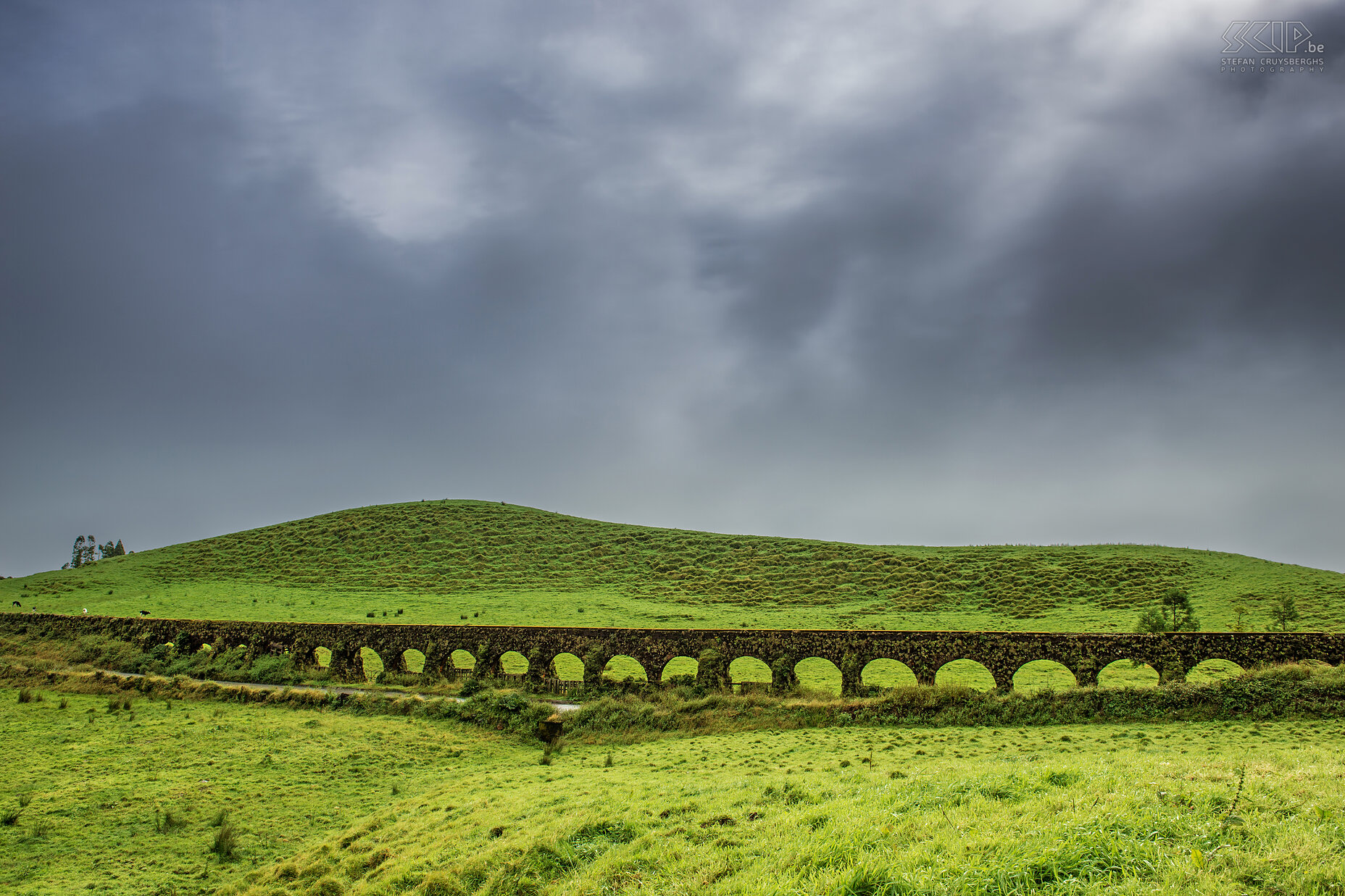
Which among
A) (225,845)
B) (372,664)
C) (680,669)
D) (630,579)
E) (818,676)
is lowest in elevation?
(225,845)

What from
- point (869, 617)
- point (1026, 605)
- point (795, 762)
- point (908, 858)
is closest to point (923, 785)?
point (908, 858)

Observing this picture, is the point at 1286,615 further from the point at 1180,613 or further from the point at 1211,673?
the point at 1211,673

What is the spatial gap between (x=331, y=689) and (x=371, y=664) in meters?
8.17

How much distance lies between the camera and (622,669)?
1560 inches

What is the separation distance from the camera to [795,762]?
21.2m

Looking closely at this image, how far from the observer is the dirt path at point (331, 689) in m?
31.5

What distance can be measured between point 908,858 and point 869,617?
43.9m

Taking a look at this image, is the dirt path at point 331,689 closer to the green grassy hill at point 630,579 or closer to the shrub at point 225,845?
the shrub at point 225,845

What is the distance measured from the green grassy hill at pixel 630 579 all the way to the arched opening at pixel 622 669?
6.37 metres

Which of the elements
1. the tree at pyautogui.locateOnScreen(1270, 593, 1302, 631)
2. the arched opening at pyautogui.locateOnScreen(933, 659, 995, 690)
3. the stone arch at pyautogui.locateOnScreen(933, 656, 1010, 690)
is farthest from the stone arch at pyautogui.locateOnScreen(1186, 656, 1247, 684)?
the tree at pyautogui.locateOnScreen(1270, 593, 1302, 631)

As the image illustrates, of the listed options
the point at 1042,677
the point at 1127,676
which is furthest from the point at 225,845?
the point at 1127,676

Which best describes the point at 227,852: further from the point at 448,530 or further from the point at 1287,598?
the point at 448,530

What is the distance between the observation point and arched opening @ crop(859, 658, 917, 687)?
30.5 m

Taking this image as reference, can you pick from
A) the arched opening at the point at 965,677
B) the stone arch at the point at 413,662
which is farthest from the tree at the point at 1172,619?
the stone arch at the point at 413,662
